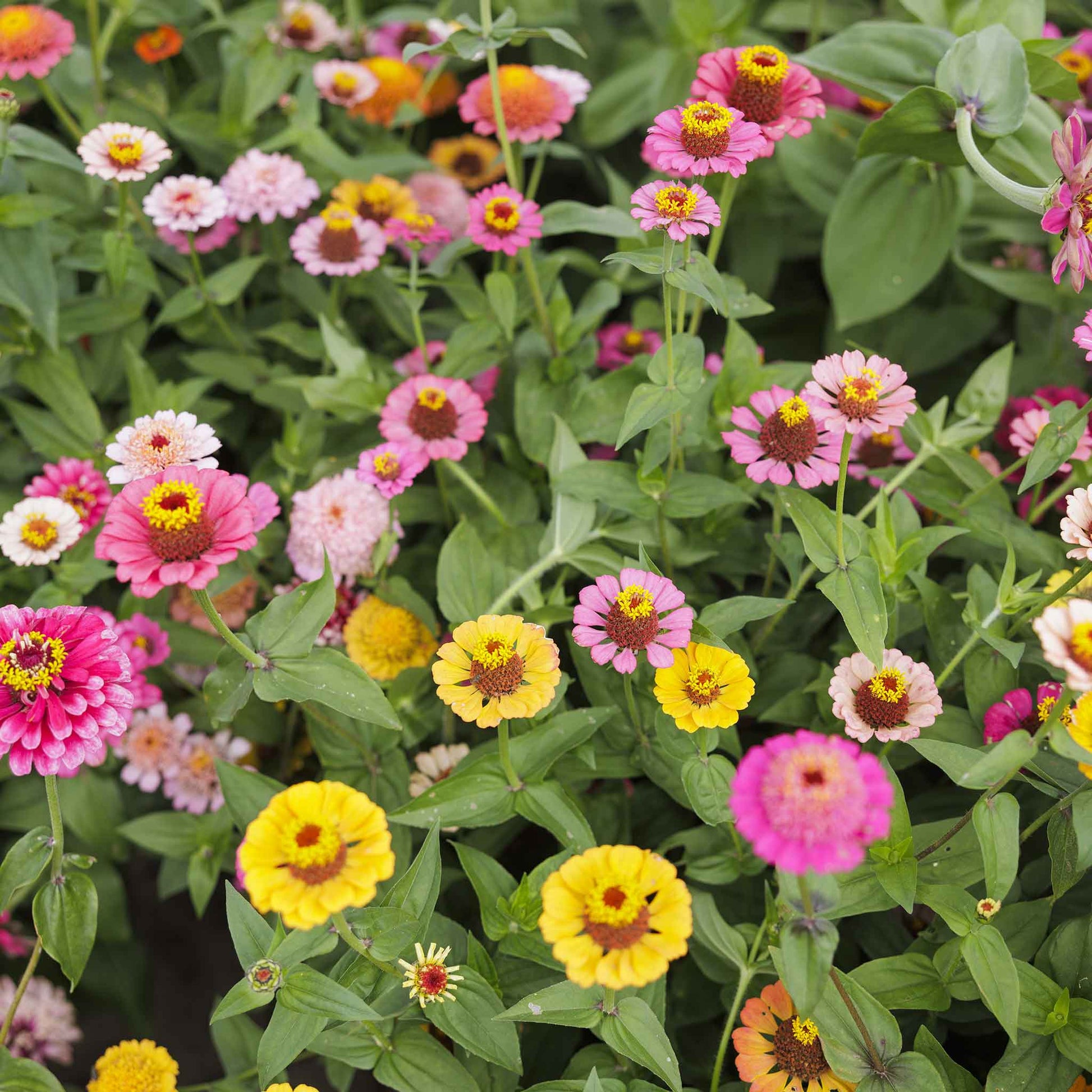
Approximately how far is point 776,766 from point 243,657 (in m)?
0.51

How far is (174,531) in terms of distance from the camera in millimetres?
749

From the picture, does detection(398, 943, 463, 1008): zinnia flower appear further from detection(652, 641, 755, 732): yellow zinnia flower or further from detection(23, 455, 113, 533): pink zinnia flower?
detection(23, 455, 113, 533): pink zinnia flower

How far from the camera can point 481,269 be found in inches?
62.9

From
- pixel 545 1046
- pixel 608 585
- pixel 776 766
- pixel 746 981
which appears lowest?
pixel 545 1046

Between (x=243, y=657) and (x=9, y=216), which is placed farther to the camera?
(x=9, y=216)

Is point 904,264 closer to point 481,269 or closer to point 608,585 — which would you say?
point 481,269

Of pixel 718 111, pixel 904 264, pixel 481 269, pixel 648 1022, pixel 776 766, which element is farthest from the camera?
pixel 481 269

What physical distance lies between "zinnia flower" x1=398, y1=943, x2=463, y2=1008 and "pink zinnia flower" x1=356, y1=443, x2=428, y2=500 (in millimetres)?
427

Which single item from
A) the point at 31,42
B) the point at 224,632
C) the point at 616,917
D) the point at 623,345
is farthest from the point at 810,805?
the point at 31,42

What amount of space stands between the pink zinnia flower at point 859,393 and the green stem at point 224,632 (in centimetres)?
50

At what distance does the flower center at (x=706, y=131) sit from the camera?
858mm

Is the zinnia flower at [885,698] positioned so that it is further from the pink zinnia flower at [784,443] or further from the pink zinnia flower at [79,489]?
the pink zinnia flower at [79,489]

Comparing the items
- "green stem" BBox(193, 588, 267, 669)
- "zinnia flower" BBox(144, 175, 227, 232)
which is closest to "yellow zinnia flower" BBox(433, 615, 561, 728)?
"green stem" BBox(193, 588, 267, 669)

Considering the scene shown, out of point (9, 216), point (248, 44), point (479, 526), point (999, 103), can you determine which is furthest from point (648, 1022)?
point (248, 44)
